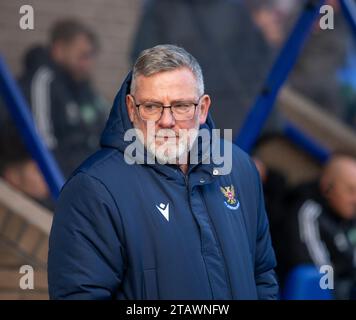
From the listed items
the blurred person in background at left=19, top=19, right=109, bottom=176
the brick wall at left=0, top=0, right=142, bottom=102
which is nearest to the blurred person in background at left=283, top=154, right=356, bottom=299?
the blurred person in background at left=19, top=19, right=109, bottom=176

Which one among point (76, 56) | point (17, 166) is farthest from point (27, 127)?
point (76, 56)

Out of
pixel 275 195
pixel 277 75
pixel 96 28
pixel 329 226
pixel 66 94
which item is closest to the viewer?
pixel 277 75

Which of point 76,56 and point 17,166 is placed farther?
point 76,56

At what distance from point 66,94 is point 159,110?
2953 mm

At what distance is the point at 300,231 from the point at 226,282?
8.89 feet

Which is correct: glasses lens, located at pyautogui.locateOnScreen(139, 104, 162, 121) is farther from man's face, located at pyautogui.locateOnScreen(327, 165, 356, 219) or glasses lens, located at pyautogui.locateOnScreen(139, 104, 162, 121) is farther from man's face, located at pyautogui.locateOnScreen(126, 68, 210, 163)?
man's face, located at pyautogui.locateOnScreen(327, 165, 356, 219)

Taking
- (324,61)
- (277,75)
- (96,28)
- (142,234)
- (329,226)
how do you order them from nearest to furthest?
(142,234), (277,75), (329,226), (96,28), (324,61)

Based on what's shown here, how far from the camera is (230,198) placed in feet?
10.1

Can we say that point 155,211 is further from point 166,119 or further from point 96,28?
point 96,28

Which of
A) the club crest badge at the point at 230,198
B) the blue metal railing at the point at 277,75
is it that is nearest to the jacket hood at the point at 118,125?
the club crest badge at the point at 230,198

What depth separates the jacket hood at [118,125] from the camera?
299cm

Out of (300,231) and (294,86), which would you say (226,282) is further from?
(294,86)

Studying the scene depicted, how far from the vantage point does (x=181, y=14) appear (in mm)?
6367

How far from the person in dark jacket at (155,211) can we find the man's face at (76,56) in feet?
9.70
